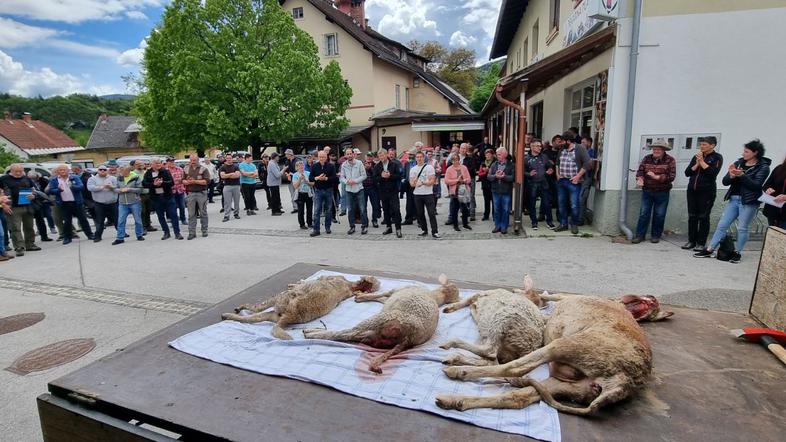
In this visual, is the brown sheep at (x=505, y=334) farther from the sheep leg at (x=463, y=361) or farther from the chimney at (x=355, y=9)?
the chimney at (x=355, y=9)

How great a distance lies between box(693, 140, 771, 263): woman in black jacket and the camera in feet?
21.2

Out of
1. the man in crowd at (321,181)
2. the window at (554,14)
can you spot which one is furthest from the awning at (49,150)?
the window at (554,14)

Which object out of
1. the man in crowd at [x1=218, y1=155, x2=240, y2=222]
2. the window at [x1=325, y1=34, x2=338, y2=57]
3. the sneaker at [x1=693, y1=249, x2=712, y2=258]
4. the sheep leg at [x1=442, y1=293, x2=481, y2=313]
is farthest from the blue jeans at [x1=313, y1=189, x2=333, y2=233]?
the window at [x1=325, y1=34, x2=338, y2=57]

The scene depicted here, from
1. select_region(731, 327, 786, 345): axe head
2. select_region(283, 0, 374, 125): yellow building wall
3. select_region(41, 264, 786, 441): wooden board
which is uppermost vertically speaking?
select_region(283, 0, 374, 125): yellow building wall

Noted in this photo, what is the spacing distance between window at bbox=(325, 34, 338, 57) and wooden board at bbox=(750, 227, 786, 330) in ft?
103

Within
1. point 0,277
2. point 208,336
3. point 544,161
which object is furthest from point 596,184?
point 0,277

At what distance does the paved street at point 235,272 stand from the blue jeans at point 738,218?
0.39 meters

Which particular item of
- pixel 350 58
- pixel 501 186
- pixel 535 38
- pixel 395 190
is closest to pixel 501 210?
pixel 501 186

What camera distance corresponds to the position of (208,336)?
3273 millimetres

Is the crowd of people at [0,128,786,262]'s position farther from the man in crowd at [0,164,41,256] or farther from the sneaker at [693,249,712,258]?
the sneaker at [693,249,712,258]

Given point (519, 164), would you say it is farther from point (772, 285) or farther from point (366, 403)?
point (366, 403)

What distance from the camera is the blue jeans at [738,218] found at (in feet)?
21.7

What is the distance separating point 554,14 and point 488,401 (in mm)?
13765

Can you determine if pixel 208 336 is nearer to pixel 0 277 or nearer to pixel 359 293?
pixel 359 293
